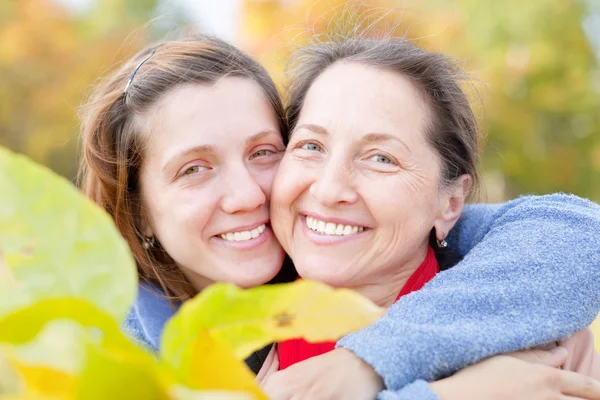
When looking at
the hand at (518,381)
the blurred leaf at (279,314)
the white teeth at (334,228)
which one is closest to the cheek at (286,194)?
the white teeth at (334,228)

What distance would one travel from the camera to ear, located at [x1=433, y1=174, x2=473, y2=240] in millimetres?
2166

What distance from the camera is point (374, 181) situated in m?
1.96

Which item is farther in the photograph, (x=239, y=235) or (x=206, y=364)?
(x=239, y=235)

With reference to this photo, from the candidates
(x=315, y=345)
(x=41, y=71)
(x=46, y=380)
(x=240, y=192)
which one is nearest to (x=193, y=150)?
(x=240, y=192)

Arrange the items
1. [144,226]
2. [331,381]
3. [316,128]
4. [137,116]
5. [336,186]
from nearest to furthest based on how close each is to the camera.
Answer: [331,381] < [336,186] < [316,128] < [137,116] < [144,226]

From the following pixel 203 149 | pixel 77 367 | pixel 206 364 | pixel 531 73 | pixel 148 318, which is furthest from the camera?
pixel 531 73

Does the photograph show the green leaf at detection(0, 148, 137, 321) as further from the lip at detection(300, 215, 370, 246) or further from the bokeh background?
the bokeh background

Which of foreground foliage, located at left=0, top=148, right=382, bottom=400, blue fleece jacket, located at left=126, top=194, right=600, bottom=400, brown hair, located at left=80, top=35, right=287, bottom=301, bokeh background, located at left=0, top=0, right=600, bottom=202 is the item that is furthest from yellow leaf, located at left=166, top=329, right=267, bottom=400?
bokeh background, located at left=0, top=0, right=600, bottom=202

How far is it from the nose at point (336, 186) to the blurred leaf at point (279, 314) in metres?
1.18

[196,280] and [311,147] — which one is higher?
[311,147]

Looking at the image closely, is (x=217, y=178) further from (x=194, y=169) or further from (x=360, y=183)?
(x=360, y=183)

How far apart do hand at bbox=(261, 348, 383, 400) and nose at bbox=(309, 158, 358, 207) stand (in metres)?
0.45

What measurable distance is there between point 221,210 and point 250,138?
0.79 ft

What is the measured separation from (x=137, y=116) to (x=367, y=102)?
83 cm
